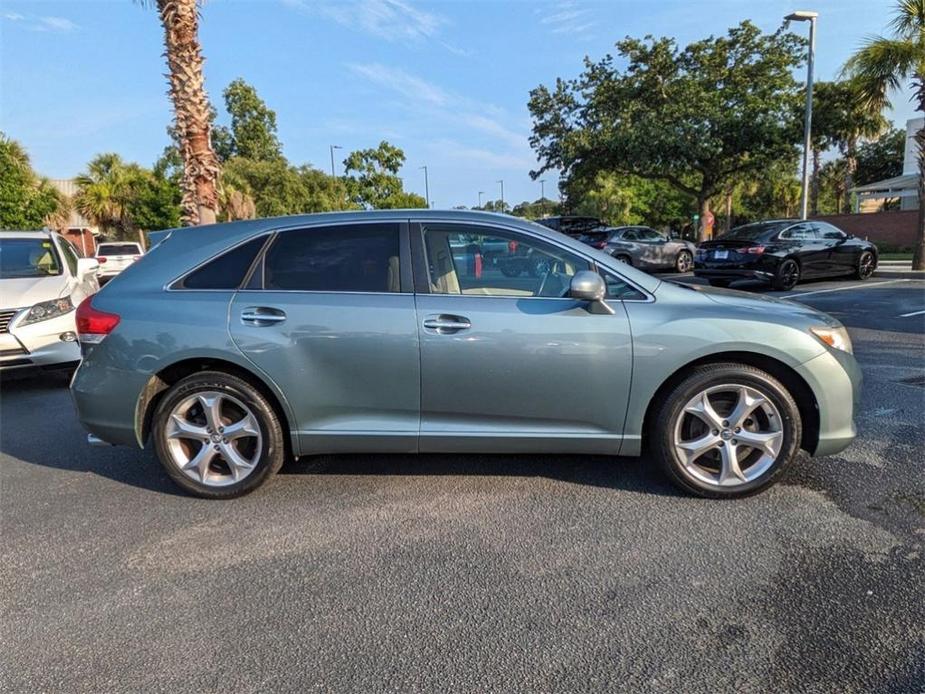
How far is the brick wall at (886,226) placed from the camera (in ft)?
82.5

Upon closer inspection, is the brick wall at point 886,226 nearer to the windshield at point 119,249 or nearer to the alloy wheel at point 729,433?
the alloy wheel at point 729,433

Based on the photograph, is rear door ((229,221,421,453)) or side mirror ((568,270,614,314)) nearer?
side mirror ((568,270,614,314))

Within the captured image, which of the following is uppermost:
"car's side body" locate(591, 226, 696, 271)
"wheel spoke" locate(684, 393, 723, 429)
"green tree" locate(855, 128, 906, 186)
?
"green tree" locate(855, 128, 906, 186)

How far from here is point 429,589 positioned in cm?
264

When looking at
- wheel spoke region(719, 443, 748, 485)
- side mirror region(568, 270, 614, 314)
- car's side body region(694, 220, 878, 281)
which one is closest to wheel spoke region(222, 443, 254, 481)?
side mirror region(568, 270, 614, 314)

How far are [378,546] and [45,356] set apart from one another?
4.89 m

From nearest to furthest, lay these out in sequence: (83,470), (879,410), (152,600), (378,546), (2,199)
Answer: (152,600) < (378,546) < (83,470) < (879,410) < (2,199)

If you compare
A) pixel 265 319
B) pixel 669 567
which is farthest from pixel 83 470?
pixel 669 567

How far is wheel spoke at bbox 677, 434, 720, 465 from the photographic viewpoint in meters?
3.31

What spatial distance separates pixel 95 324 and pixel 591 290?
9.33 feet

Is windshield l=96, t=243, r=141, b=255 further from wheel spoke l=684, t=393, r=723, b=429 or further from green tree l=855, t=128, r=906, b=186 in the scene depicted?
green tree l=855, t=128, r=906, b=186

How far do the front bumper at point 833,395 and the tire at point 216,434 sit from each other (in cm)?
301

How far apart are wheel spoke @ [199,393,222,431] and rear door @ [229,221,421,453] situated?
1.18ft

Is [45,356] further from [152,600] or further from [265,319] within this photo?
[152,600]
